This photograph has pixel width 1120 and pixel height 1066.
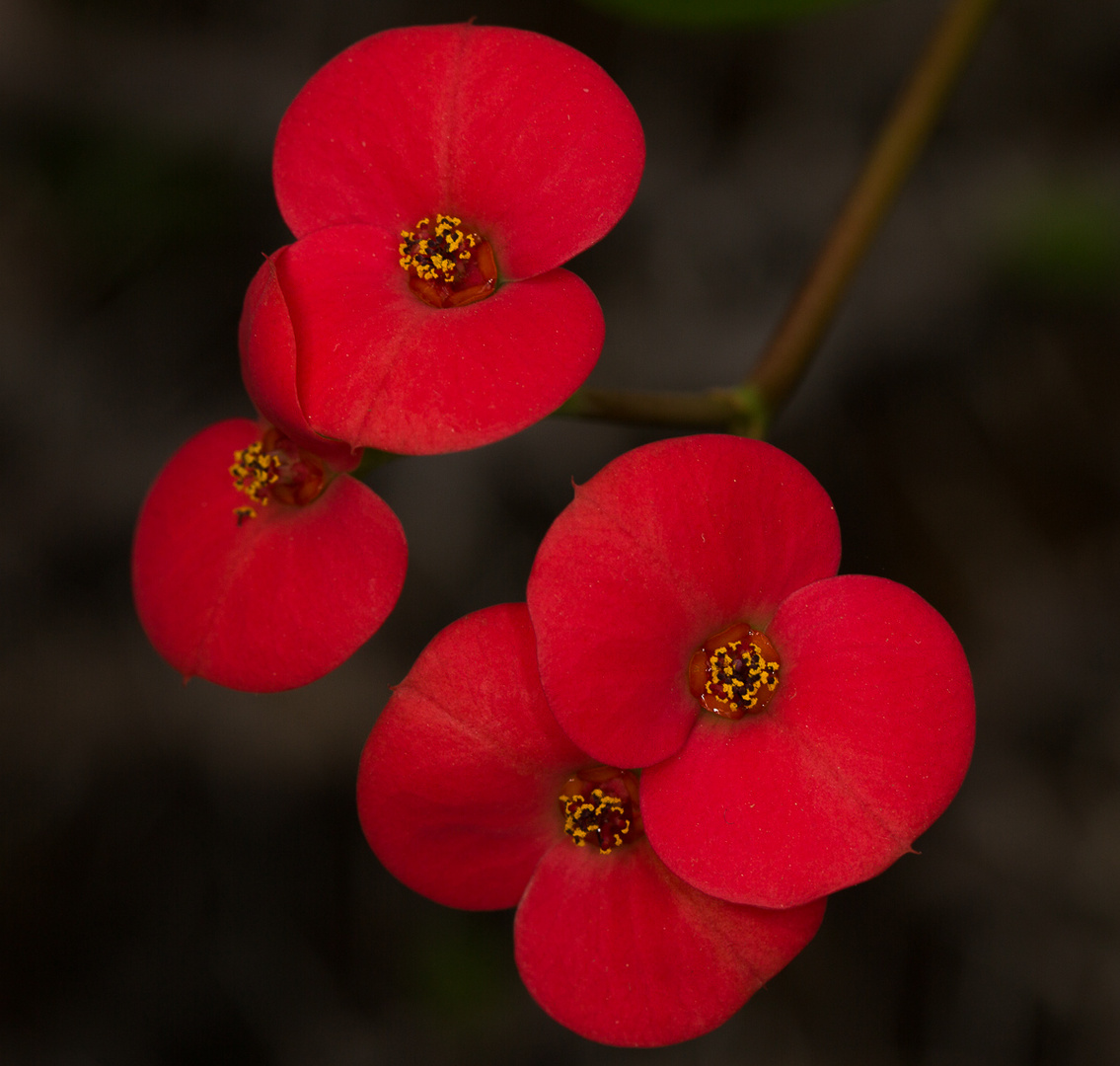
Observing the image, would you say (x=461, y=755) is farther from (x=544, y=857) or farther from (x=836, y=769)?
(x=836, y=769)

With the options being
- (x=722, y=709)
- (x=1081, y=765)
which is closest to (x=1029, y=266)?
(x=1081, y=765)

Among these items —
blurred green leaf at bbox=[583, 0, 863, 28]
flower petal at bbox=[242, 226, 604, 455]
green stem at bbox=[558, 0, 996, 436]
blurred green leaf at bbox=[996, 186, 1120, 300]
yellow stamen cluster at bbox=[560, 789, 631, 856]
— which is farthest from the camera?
blurred green leaf at bbox=[996, 186, 1120, 300]

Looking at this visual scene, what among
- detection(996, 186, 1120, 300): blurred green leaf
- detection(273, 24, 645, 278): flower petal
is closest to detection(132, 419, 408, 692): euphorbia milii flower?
detection(273, 24, 645, 278): flower petal

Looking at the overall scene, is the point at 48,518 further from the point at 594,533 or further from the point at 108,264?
the point at 594,533

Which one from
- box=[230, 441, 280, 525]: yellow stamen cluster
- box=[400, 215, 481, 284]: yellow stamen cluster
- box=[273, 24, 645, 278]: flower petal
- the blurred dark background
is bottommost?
the blurred dark background

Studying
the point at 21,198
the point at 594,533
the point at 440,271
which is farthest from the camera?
the point at 21,198

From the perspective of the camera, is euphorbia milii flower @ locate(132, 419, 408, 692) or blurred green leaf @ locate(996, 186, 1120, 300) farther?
blurred green leaf @ locate(996, 186, 1120, 300)

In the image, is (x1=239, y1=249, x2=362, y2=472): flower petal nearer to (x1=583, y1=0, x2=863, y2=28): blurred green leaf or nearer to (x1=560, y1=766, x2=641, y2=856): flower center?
(x1=560, y1=766, x2=641, y2=856): flower center

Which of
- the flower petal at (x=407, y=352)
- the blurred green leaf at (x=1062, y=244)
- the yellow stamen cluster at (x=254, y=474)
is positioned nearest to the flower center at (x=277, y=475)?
the yellow stamen cluster at (x=254, y=474)
